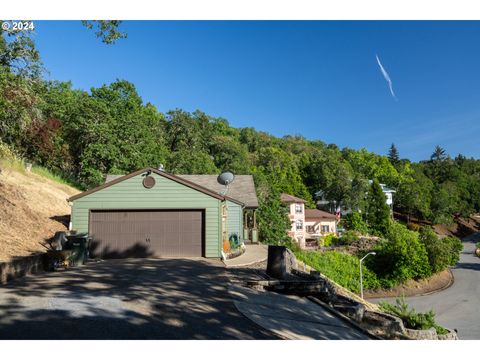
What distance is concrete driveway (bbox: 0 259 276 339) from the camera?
5547mm

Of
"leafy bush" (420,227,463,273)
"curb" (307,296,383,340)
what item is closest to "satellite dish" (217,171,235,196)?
"curb" (307,296,383,340)

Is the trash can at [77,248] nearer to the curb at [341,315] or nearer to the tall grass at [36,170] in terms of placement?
the curb at [341,315]

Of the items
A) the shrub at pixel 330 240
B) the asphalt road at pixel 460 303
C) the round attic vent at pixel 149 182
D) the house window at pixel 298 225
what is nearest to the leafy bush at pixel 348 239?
the shrub at pixel 330 240

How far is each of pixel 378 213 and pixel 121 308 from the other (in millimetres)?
52995

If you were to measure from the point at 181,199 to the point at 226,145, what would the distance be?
37.2 meters

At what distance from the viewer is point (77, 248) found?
1295 cm

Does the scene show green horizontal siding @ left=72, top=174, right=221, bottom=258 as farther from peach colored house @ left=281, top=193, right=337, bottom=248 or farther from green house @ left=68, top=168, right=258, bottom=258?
peach colored house @ left=281, top=193, right=337, bottom=248

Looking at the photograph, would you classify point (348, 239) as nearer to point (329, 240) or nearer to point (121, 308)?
point (329, 240)

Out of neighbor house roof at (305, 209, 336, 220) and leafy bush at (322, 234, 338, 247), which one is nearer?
leafy bush at (322, 234, 338, 247)

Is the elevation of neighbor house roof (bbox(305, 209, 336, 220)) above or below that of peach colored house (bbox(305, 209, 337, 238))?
above

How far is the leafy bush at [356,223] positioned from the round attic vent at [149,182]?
4108cm

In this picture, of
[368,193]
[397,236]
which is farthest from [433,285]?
[368,193]

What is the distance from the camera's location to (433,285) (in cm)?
3331

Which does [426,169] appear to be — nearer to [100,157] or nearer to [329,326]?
[100,157]
